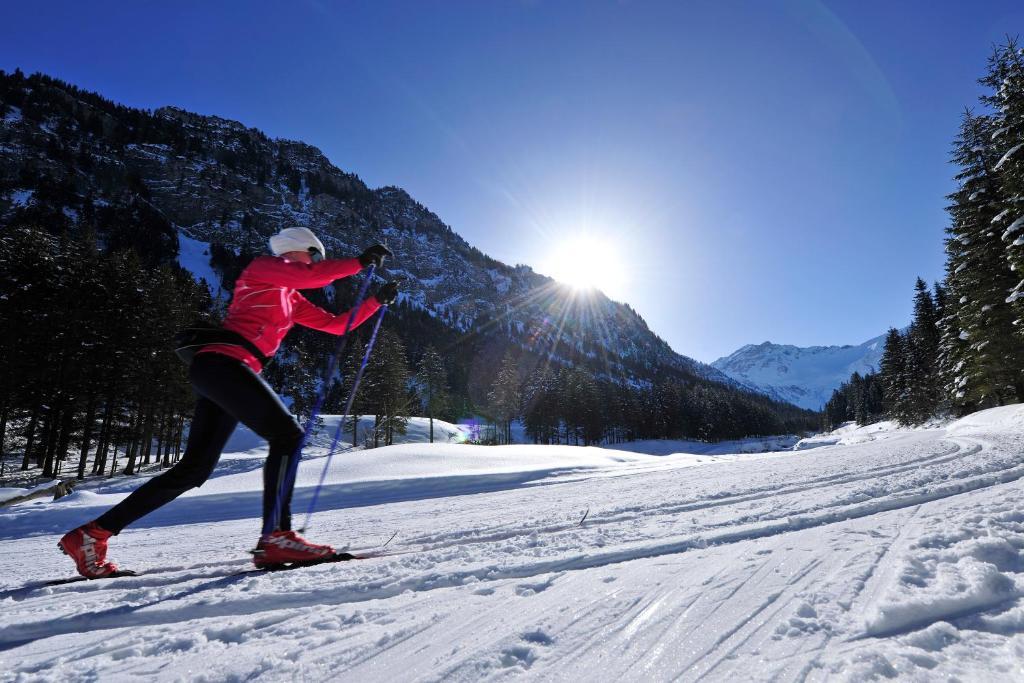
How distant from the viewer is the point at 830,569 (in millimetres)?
1790

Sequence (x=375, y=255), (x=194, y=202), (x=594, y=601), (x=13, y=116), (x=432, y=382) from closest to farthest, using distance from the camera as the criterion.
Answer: (x=594, y=601)
(x=375, y=255)
(x=432, y=382)
(x=13, y=116)
(x=194, y=202)

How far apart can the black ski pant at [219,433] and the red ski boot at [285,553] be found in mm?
104

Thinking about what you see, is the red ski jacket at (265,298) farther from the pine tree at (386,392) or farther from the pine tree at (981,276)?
the pine tree at (386,392)

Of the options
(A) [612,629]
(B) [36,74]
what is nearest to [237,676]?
(A) [612,629]

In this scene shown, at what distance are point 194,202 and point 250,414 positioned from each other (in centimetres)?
17691

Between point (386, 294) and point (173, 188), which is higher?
point (173, 188)

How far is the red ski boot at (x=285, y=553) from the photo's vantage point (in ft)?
8.35

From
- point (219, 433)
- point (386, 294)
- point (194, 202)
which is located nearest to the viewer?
point (219, 433)

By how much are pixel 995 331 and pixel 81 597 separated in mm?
28688

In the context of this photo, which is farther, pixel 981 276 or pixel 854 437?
pixel 854 437

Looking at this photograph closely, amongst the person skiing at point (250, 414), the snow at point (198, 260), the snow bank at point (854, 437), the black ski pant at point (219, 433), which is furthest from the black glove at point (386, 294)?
the snow at point (198, 260)

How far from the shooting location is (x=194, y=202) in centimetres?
14150

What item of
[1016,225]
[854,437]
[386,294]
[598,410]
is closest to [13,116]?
[598,410]

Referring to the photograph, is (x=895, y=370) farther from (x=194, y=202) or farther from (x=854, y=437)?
(x=194, y=202)
